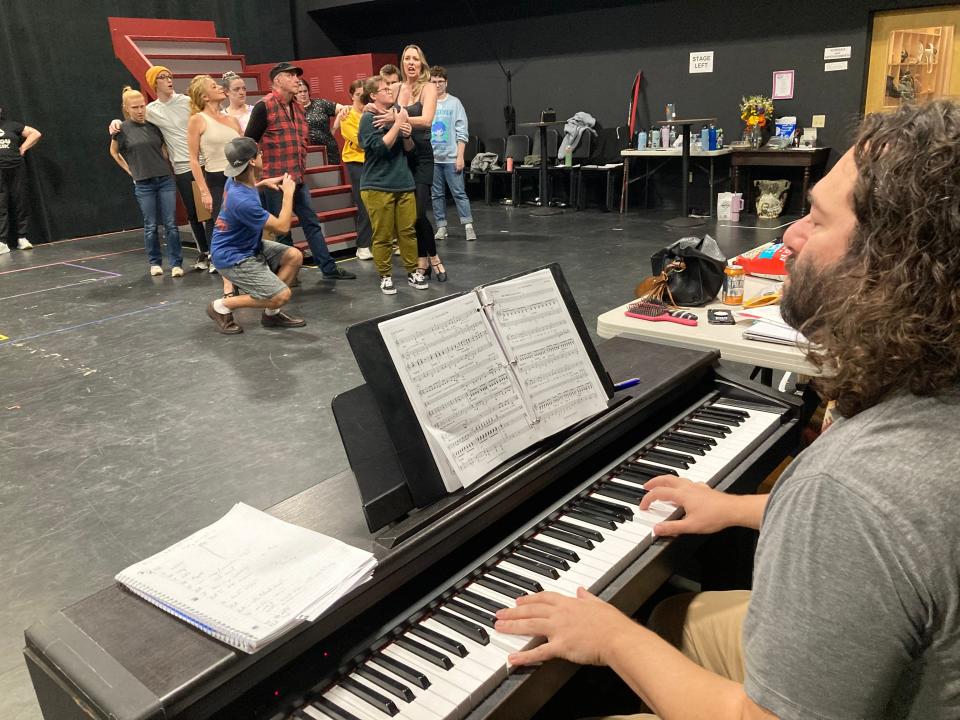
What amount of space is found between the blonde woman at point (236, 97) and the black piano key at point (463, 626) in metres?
5.84

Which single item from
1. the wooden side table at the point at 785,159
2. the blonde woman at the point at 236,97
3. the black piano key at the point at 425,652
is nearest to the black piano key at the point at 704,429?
the black piano key at the point at 425,652

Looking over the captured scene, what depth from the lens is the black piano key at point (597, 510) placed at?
1.48 metres

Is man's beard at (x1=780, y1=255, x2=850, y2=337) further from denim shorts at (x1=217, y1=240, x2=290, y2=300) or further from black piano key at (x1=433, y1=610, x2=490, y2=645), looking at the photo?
denim shorts at (x1=217, y1=240, x2=290, y2=300)

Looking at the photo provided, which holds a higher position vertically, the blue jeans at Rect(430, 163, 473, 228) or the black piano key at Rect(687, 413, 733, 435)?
the blue jeans at Rect(430, 163, 473, 228)

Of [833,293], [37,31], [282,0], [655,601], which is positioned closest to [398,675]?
[833,293]

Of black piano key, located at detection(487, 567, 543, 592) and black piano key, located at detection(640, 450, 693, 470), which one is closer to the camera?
black piano key, located at detection(487, 567, 543, 592)

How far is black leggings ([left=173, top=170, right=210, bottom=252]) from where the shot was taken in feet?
23.2

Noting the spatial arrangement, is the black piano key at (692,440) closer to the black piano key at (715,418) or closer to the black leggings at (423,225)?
the black piano key at (715,418)

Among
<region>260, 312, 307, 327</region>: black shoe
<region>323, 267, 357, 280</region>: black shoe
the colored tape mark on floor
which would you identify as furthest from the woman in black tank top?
the colored tape mark on floor

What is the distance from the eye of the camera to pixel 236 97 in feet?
20.9

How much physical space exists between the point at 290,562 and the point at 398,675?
24 centimetres

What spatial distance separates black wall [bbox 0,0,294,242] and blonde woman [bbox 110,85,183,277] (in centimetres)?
326

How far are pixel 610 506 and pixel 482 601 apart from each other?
1.29ft

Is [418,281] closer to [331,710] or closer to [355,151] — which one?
[355,151]
